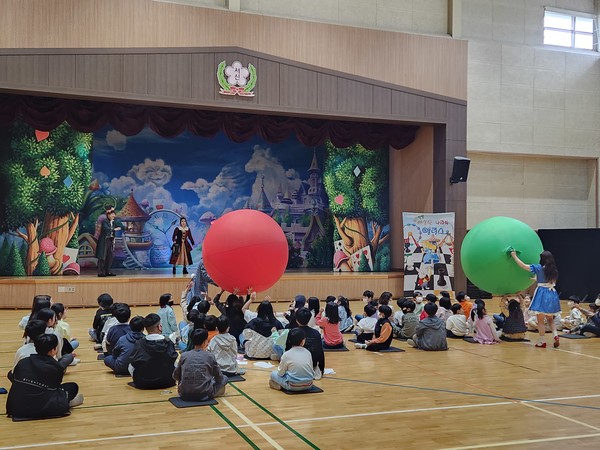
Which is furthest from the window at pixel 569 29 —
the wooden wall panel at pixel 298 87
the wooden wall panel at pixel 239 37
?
the wooden wall panel at pixel 298 87

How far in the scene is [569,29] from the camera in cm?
A: 1616

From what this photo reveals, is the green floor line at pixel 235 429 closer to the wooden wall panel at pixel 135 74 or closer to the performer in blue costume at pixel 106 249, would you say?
the wooden wall panel at pixel 135 74

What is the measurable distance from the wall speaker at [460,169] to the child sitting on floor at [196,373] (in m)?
9.73

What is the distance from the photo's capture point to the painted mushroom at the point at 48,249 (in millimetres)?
13245

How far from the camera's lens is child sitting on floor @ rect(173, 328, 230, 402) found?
18.1 feet

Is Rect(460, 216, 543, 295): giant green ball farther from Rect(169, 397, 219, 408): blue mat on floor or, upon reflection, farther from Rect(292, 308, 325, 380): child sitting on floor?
Rect(169, 397, 219, 408): blue mat on floor

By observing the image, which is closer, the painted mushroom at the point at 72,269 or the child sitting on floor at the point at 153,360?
the child sitting on floor at the point at 153,360

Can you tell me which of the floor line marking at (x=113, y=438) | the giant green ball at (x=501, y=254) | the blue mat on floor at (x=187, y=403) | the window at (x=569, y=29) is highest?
the window at (x=569, y=29)

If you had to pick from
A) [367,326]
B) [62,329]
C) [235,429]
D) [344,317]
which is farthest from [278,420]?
[344,317]

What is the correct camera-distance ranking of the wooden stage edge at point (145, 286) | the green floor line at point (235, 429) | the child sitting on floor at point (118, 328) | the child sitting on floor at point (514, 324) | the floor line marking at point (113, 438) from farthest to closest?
the wooden stage edge at point (145, 286), the child sitting on floor at point (514, 324), the child sitting on floor at point (118, 328), the green floor line at point (235, 429), the floor line marking at point (113, 438)

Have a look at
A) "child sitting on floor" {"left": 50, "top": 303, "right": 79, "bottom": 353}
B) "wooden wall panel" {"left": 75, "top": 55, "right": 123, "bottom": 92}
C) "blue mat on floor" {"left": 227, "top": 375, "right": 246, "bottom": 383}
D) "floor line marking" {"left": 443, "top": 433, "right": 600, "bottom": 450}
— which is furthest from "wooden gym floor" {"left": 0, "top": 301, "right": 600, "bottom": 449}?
"wooden wall panel" {"left": 75, "top": 55, "right": 123, "bottom": 92}

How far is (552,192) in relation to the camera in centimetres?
1595

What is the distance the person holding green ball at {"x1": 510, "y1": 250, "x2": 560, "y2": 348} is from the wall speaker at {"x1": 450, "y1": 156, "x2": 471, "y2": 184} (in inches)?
210

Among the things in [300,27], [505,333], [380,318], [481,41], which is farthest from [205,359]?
[481,41]
